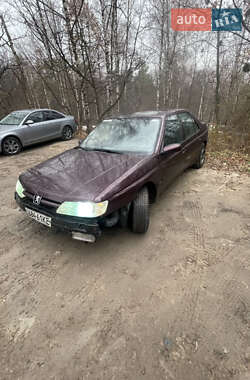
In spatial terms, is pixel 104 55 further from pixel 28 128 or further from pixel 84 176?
pixel 84 176

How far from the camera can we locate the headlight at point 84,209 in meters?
1.68

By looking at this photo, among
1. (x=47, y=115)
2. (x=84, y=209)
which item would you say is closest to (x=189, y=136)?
(x=84, y=209)

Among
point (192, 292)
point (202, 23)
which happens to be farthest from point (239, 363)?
point (202, 23)

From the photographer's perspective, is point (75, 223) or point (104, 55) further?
point (104, 55)

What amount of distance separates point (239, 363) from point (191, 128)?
3532 mm

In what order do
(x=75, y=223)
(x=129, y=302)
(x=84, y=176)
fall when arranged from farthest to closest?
(x=84, y=176), (x=75, y=223), (x=129, y=302)

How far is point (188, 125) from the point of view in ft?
11.8

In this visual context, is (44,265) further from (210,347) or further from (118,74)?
(118,74)

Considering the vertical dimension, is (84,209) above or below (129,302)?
above

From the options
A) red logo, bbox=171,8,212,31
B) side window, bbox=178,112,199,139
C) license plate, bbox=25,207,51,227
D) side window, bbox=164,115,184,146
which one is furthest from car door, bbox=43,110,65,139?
red logo, bbox=171,8,212,31

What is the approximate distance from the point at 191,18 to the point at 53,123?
29.2ft

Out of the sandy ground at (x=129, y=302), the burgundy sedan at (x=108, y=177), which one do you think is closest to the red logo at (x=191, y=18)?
the burgundy sedan at (x=108, y=177)

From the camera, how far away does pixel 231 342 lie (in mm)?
1295

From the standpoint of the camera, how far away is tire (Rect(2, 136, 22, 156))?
5.73m
